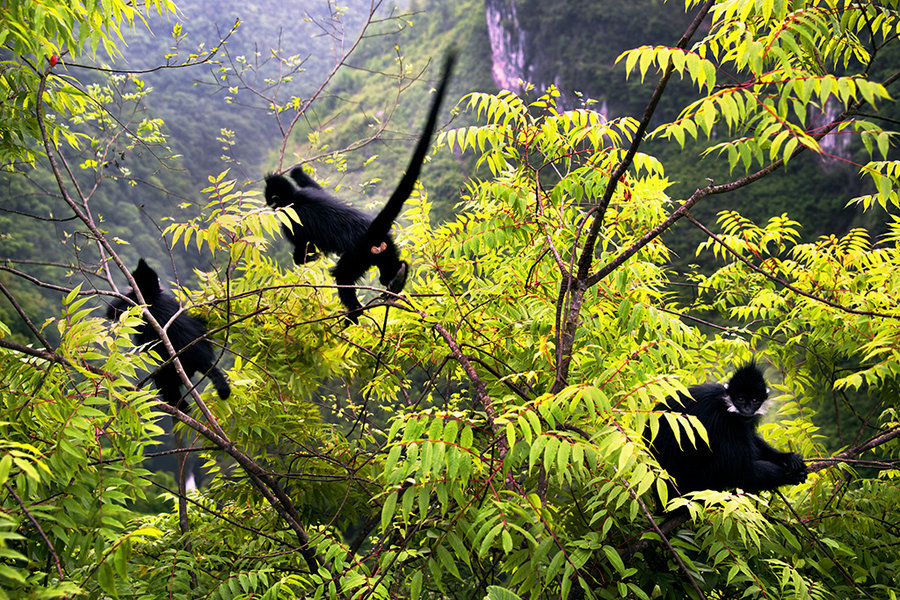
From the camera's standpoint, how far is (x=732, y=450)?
2.35m

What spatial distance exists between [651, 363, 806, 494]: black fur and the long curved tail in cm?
145

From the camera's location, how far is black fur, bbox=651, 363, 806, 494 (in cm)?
232

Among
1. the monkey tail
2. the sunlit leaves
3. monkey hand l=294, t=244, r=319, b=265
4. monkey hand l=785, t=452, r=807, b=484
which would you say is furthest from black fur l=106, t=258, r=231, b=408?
monkey hand l=785, t=452, r=807, b=484

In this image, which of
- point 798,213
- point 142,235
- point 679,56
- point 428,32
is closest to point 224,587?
point 679,56

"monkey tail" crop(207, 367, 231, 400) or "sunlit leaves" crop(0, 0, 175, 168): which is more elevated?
"sunlit leaves" crop(0, 0, 175, 168)

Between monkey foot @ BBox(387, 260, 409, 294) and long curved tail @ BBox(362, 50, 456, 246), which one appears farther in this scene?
monkey foot @ BBox(387, 260, 409, 294)

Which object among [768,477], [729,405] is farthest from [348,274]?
[768,477]

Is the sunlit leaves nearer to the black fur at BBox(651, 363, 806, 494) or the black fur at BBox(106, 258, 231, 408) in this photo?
the black fur at BBox(106, 258, 231, 408)

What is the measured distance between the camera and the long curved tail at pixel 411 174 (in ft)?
5.33

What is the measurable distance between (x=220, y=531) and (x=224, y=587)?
2.89 feet

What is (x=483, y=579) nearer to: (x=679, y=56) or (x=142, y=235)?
(x=679, y=56)

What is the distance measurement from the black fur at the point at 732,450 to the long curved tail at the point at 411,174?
4.77 ft

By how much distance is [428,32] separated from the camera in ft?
61.4

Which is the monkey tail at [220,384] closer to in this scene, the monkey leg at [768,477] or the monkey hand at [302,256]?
the monkey hand at [302,256]
